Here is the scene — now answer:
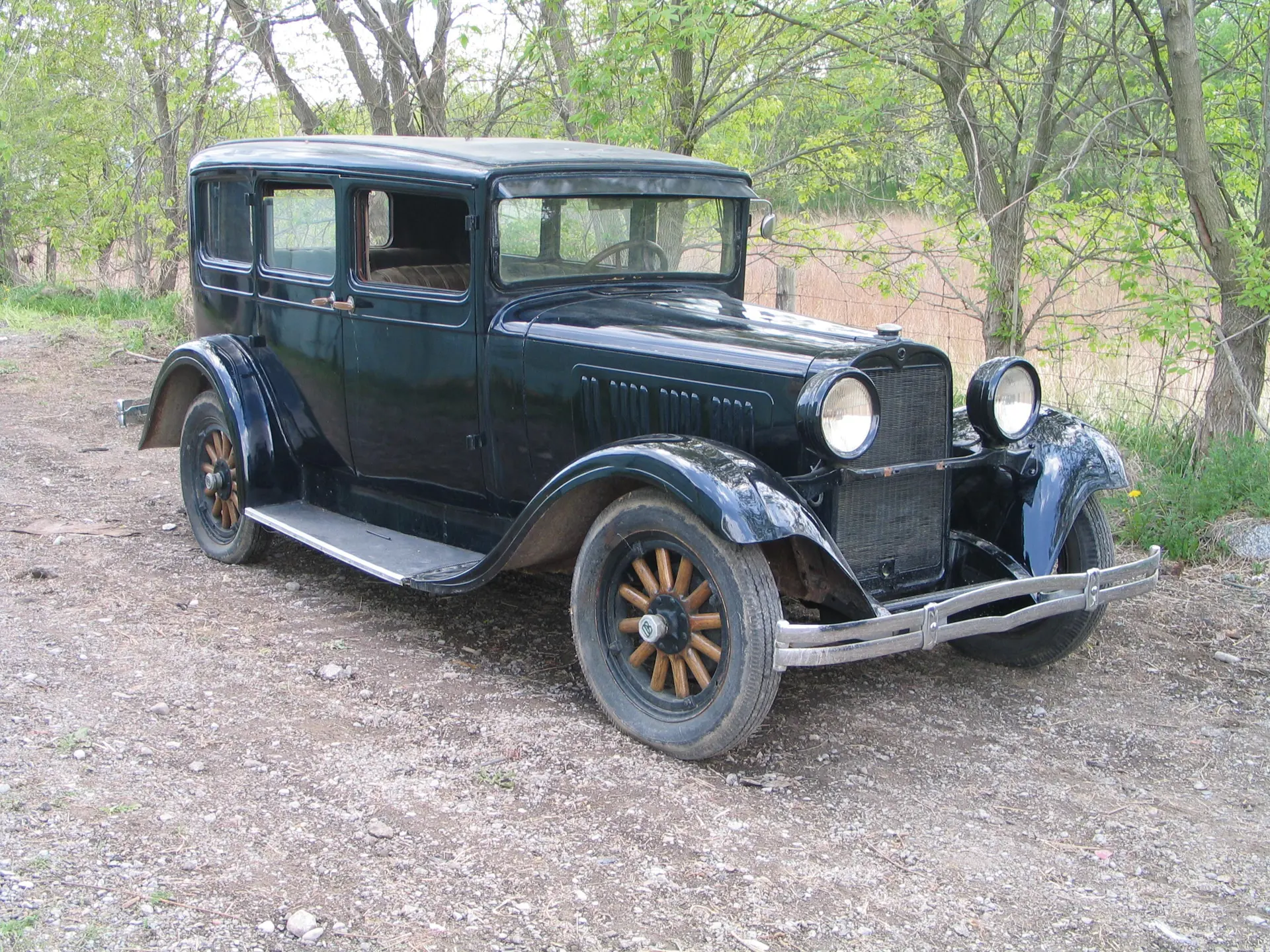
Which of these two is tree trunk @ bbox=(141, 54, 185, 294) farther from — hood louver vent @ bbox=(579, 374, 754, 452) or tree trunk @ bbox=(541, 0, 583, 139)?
hood louver vent @ bbox=(579, 374, 754, 452)

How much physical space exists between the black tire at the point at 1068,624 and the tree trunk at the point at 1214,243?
2043 millimetres

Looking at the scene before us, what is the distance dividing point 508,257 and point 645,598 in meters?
1.41

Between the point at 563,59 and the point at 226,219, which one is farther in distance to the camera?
the point at 563,59

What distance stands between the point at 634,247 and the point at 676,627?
1.75 metres

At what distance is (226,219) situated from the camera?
17.5 feet

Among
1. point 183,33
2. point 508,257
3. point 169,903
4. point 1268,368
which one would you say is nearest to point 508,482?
point 508,257

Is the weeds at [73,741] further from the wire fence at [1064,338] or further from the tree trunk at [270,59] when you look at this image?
the tree trunk at [270,59]

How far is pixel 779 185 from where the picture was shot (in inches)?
367

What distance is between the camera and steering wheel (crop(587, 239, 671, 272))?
4.50 meters

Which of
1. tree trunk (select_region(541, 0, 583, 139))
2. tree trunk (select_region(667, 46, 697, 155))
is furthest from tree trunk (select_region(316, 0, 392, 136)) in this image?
tree trunk (select_region(667, 46, 697, 155))

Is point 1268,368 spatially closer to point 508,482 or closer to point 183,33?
point 508,482

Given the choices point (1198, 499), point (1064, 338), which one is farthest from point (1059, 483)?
point (1064, 338)

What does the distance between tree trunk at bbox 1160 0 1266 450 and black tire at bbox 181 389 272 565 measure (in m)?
4.54

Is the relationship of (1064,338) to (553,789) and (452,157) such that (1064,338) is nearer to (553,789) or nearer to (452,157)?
(452,157)
